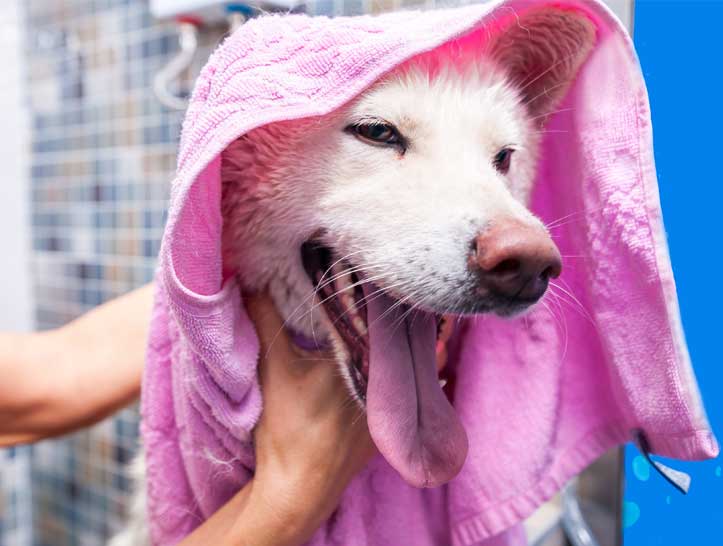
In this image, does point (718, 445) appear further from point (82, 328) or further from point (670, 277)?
point (82, 328)

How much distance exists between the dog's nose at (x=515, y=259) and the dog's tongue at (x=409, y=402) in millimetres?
89

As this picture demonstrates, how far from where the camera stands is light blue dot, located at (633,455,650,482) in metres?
0.46

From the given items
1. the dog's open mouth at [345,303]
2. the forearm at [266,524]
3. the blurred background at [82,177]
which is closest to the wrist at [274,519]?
the forearm at [266,524]

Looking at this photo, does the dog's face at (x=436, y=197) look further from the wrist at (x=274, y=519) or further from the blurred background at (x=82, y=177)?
the blurred background at (x=82, y=177)

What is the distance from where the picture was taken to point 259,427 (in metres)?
0.45

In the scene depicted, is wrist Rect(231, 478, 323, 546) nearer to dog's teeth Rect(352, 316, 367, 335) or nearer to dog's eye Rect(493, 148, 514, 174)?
dog's teeth Rect(352, 316, 367, 335)

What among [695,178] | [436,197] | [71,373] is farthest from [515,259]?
[71,373]

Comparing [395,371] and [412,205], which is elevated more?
[412,205]

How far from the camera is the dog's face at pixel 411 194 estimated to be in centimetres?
35

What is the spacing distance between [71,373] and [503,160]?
588 millimetres

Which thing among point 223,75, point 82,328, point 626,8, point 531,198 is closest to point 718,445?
point 531,198

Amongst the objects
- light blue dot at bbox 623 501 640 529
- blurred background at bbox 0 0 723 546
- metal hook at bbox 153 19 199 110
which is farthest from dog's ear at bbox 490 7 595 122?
metal hook at bbox 153 19 199 110

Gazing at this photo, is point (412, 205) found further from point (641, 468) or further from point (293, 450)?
point (641, 468)

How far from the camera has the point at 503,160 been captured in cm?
45
